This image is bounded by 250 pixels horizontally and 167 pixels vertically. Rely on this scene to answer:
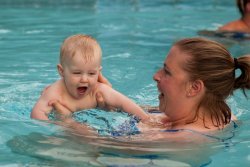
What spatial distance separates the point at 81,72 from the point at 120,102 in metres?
0.44

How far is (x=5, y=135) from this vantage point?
3.88 m

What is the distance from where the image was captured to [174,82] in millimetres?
3557

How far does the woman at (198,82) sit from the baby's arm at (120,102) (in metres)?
0.66

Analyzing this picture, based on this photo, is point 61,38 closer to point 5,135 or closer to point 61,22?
point 61,22

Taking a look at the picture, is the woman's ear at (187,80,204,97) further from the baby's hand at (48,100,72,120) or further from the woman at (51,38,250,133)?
the baby's hand at (48,100,72,120)

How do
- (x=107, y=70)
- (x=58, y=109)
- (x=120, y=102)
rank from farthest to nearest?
1. (x=107, y=70)
2. (x=120, y=102)
3. (x=58, y=109)

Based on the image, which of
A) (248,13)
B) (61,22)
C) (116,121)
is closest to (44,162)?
(116,121)

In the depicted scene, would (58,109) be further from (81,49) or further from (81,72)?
(81,49)

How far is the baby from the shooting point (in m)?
4.19

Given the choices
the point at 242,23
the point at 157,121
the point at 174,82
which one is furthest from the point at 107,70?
the point at 174,82

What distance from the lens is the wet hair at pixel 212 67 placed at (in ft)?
11.5

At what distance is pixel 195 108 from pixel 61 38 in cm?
459

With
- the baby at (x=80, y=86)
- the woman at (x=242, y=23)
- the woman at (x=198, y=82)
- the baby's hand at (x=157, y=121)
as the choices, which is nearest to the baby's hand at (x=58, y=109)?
the baby at (x=80, y=86)

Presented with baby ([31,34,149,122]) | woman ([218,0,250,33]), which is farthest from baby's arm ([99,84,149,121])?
woman ([218,0,250,33])
